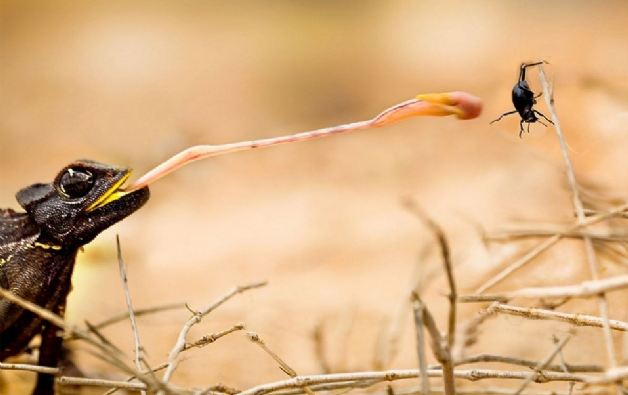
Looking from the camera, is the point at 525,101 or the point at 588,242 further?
the point at 525,101

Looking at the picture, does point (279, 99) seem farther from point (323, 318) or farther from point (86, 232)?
point (86, 232)

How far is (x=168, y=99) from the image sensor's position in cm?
537

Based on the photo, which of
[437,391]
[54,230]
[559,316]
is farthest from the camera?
[54,230]

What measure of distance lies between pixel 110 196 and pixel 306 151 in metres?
2.88

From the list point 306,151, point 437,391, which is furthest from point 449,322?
point 306,151

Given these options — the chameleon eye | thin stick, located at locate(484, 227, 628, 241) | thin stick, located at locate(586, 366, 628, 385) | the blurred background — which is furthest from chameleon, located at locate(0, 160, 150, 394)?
thin stick, located at locate(586, 366, 628, 385)

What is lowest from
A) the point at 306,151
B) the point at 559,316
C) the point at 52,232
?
the point at 559,316

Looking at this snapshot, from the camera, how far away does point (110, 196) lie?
1.88 metres

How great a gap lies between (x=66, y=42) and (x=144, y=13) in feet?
2.07

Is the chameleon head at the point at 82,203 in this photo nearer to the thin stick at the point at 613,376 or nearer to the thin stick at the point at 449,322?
the thin stick at the point at 449,322

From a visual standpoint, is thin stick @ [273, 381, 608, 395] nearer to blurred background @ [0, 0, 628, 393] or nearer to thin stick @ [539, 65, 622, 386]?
blurred background @ [0, 0, 628, 393]

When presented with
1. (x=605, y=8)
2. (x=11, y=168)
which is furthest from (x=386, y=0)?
(x=11, y=168)

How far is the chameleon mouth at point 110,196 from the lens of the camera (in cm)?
187

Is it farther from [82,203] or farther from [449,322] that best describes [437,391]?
[82,203]
